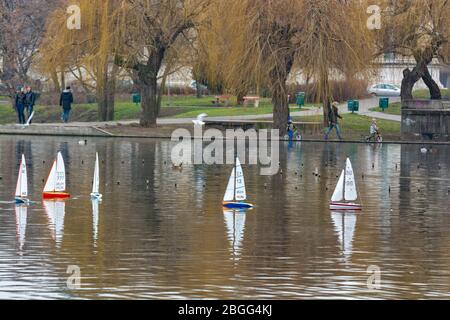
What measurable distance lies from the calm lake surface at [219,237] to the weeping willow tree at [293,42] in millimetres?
15152

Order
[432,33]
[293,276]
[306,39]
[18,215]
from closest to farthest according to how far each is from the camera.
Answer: [293,276], [18,215], [306,39], [432,33]

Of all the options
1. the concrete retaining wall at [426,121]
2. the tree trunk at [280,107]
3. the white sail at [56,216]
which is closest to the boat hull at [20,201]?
the white sail at [56,216]

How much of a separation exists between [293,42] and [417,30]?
7540 millimetres

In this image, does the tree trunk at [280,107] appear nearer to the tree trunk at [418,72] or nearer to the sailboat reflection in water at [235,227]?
the tree trunk at [418,72]

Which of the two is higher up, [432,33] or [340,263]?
[432,33]

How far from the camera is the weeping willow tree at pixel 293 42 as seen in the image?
54.7 meters

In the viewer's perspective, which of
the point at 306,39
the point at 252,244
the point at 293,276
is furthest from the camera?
the point at 306,39

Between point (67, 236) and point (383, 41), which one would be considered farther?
point (383, 41)

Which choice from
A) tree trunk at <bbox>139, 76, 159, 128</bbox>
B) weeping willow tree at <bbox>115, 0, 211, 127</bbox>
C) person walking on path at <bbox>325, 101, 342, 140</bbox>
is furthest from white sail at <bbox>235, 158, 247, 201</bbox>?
tree trunk at <bbox>139, 76, 159, 128</bbox>

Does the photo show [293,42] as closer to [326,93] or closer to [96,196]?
[326,93]

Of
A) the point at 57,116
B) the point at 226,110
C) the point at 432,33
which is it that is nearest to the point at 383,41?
the point at 432,33
